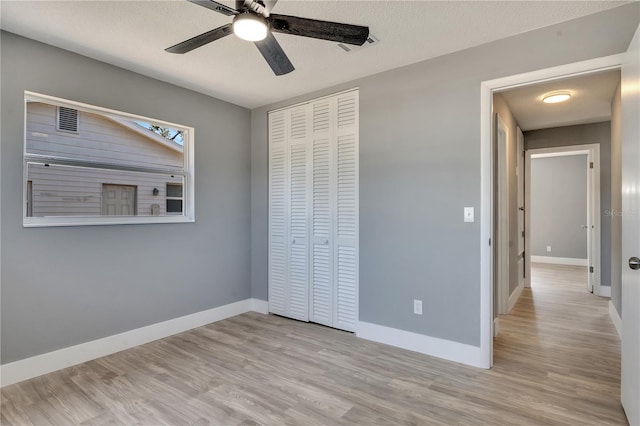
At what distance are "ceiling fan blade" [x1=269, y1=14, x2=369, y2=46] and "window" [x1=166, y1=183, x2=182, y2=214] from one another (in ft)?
7.39

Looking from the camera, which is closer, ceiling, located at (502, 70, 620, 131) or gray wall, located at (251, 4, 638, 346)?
gray wall, located at (251, 4, 638, 346)

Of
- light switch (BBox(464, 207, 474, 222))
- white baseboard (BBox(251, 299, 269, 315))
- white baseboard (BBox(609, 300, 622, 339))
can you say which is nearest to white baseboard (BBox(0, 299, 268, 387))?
white baseboard (BBox(251, 299, 269, 315))

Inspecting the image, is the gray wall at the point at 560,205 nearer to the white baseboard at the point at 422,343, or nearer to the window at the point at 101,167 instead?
the white baseboard at the point at 422,343

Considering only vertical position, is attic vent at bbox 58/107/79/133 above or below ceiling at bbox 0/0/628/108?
below

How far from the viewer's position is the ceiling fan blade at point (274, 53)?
1.83 m

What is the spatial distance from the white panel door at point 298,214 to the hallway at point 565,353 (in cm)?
198

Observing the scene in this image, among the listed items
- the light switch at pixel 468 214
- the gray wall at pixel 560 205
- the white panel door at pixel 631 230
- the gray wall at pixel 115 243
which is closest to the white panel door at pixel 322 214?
the gray wall at pixel 115 243

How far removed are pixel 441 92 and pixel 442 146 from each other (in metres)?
0.46

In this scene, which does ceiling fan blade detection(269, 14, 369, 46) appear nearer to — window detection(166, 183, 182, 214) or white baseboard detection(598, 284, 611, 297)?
window detection(166, 183, 182, 214)

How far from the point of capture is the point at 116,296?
2.92 m

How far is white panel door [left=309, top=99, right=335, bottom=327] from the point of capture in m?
3.50

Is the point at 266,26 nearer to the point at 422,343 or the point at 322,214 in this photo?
the point at 322,214

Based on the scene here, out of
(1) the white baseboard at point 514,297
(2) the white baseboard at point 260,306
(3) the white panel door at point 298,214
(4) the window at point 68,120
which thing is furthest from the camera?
(1) the white baseboard at point 514,297

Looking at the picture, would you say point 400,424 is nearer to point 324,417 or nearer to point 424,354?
point 324,417
